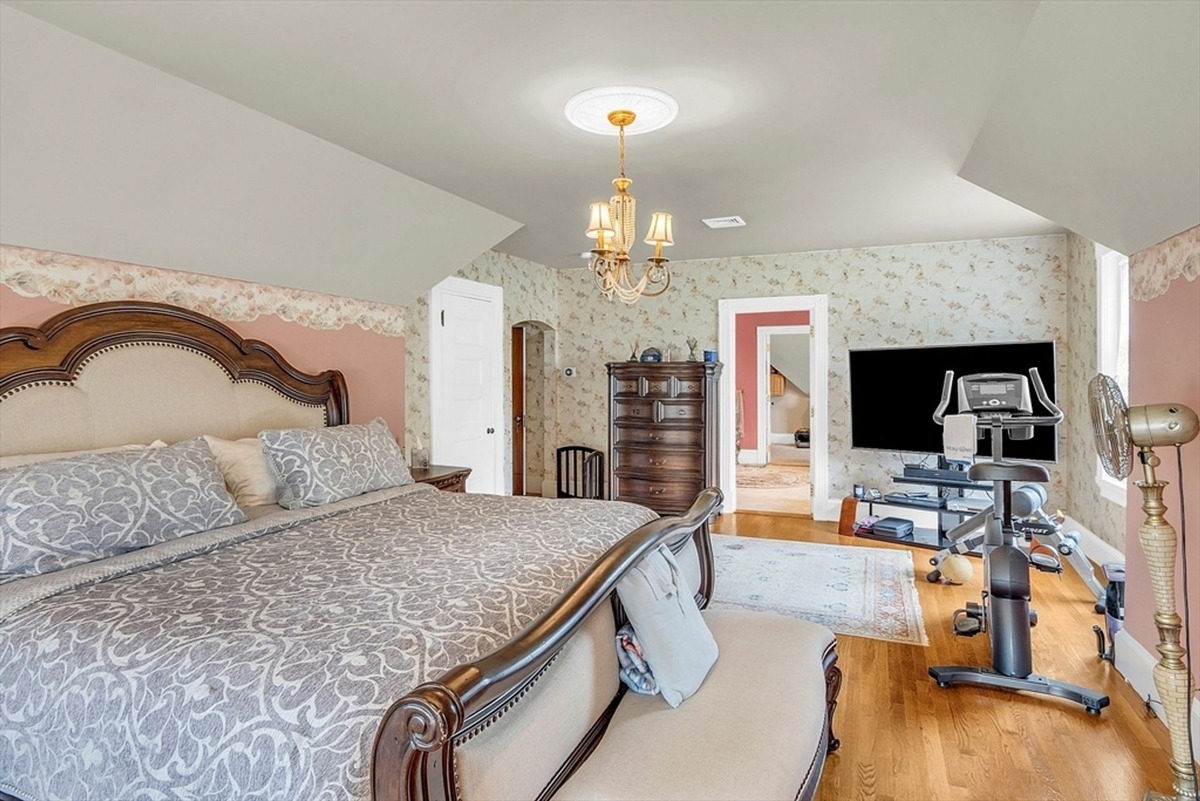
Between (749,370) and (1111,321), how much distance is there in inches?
211

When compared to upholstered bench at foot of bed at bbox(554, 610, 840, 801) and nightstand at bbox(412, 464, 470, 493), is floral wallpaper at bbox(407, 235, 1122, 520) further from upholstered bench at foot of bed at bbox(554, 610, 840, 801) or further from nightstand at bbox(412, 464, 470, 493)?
upholstered bench at foot of bed at bbox(554, 610, 840, 801)

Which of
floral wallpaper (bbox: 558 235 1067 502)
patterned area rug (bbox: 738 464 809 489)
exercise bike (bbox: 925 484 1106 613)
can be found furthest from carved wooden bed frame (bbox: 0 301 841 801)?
patterned area rug (bbox: 738 464 809 489)

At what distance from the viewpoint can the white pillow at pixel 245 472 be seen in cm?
273

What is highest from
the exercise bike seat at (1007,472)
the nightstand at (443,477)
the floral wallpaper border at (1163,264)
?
the floral wallpaper border at (1163,264)

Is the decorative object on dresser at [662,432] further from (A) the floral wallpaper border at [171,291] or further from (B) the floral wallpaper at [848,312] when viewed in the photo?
(A) the floral wallpaper border at [171,291]

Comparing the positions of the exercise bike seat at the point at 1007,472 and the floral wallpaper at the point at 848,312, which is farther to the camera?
the floral wallpaper at the point at 848,312

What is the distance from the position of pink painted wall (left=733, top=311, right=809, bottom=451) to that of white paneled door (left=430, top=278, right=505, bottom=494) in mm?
4603

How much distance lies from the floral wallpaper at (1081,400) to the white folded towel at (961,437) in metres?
2.04

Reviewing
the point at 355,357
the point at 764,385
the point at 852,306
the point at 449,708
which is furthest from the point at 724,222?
the point at 764,385

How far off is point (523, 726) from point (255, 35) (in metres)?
2.21

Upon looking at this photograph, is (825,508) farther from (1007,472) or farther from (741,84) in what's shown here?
(741,84)

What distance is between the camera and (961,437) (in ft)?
9.96

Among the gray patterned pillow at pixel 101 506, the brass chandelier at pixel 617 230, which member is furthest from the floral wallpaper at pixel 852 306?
the gray patterned pillow at pixel 101 506

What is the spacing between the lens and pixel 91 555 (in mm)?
1963
